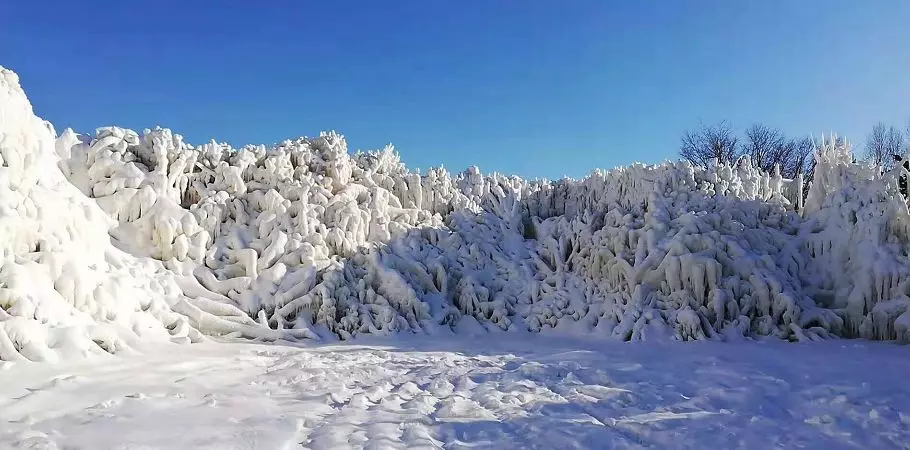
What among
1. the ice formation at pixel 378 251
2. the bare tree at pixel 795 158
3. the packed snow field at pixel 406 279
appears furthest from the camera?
the bare tree at pixel 795 158

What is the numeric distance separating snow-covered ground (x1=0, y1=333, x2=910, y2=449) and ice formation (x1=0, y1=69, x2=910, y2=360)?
135 cm

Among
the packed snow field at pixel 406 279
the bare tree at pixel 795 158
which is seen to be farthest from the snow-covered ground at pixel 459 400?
the bare tree at pixel 795 158

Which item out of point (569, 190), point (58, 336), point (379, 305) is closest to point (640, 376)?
point (379, 305)

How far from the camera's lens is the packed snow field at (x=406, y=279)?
4.66 metres

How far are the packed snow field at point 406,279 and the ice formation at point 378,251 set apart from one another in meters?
0.04

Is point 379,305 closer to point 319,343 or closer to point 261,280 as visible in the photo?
point 319,343

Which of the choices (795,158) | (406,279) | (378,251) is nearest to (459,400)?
(406,279)

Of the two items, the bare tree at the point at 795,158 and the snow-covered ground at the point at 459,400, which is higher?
the bare tree at the point at 795,158

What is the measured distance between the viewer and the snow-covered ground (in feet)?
12.3

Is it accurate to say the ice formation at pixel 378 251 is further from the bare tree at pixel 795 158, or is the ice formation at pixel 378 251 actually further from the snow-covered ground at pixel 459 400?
the bare tree at pixel 795 158

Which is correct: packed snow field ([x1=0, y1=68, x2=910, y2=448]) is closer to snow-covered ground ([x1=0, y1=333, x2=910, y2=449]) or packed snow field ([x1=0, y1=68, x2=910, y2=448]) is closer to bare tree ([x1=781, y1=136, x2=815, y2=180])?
snow-covered ground ([x1=0, y1=333, x2=910, y2=449])

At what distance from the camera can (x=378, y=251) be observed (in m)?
10.6

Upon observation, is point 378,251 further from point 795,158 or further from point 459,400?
point 795,158

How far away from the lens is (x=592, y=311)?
32.3 ft
